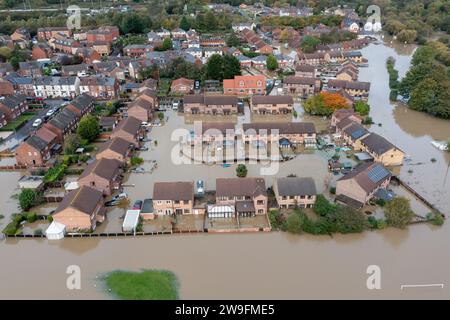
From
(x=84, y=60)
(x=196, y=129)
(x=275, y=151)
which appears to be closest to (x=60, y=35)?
(x=84, y=60)

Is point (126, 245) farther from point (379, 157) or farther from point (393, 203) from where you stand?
point (379, 157)

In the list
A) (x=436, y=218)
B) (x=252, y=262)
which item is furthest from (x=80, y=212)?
(x=436, y=218)

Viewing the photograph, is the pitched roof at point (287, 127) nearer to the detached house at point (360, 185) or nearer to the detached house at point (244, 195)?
the detached house at point (360, 185)

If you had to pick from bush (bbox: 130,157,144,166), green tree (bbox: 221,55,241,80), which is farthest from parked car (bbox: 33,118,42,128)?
green tree (bbox: 221,55,241,80)

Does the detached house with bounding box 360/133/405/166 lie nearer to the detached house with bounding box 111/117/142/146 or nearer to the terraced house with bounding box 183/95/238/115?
the terraced house with bounding box 183/95/238/115

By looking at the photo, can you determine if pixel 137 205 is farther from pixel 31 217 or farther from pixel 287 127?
pixel 287 127
